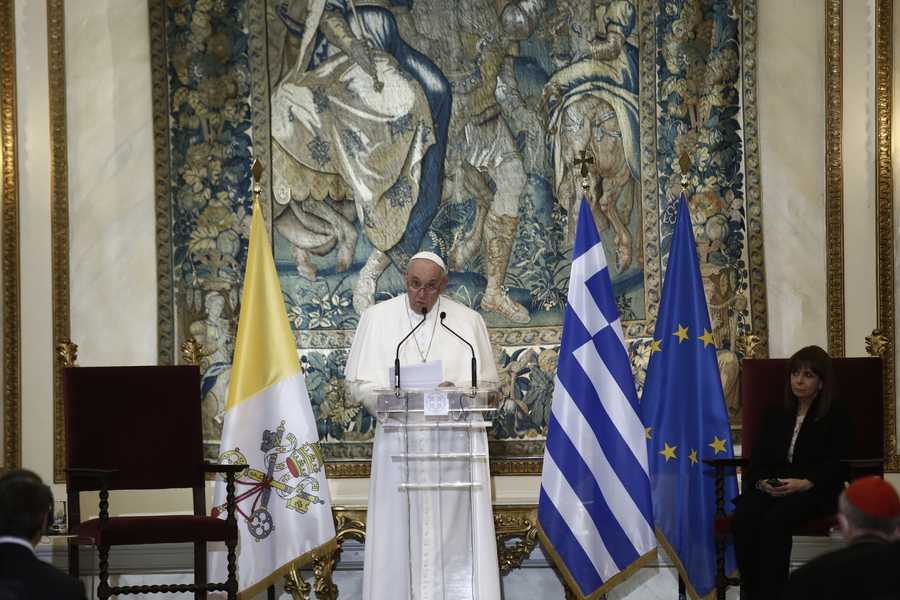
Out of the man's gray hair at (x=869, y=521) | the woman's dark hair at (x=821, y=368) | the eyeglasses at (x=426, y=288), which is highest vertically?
the eyeglasses at (x=426, y=288)

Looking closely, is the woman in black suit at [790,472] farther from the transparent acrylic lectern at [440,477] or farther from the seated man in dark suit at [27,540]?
the seated man in dark suit at [27,540]

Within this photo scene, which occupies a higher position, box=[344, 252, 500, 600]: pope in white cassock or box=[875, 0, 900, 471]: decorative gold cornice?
box=[875, 0, 900, 471]: decorative gold cornice

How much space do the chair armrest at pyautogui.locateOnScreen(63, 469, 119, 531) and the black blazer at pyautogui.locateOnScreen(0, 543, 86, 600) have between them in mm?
2176

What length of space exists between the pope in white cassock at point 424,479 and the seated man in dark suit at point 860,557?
2133 millimetres

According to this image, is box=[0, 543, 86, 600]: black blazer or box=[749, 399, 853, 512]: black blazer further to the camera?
box=[749, 399, 853, 512]: black blazer

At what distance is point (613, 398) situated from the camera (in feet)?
18.7

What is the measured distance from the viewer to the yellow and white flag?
5594mm

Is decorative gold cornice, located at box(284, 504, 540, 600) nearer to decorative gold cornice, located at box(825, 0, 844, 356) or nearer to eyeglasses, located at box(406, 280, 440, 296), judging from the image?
eyeglasses, located at box(406, 280, 440, 296)

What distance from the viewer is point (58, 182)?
6.31m

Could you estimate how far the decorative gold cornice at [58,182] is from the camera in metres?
6.30

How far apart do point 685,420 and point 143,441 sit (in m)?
3.06

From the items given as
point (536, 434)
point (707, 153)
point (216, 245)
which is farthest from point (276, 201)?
point (707, 153)

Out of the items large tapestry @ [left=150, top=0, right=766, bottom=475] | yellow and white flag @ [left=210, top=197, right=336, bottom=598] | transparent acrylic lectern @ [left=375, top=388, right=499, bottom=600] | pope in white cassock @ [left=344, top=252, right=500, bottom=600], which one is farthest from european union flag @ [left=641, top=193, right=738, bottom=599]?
yellow and white flag @ [left=210, top=197, right=336, bottom=598]

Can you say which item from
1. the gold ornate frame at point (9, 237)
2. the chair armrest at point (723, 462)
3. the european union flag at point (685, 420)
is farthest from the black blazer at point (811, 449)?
the gold ornate frame at point (9, 237)
